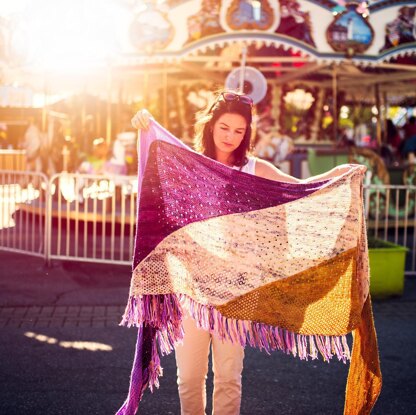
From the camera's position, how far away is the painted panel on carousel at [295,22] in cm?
1097

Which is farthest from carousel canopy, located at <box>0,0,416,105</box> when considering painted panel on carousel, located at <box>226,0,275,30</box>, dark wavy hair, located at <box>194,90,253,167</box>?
dark wavy hair, located at <box>194,90,253,167</box>

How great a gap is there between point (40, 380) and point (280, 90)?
13348 millimetres

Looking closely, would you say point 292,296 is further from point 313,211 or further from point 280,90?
point 280,90

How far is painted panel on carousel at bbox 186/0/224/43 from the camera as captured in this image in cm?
1088

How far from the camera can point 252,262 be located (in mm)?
3154

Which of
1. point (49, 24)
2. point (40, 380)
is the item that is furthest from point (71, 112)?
point (40, 380)

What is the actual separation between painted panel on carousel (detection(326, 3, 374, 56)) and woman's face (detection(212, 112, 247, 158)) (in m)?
8.57

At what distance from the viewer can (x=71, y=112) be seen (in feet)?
71.0

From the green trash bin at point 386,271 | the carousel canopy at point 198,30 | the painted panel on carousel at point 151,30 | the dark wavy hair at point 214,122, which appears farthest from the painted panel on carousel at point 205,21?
the dark wavy hair at point 214,122

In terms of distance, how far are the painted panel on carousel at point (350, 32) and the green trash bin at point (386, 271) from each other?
5.25 meters

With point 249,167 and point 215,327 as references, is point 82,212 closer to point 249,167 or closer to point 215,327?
point 249,167

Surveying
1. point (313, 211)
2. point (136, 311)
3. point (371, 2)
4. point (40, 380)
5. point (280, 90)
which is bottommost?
point (40, 380)

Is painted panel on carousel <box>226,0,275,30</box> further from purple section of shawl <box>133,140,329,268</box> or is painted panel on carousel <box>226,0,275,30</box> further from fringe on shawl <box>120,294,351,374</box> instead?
fringe on shawl <box>120,294,351,374</box>

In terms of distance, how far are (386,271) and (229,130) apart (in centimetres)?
444
